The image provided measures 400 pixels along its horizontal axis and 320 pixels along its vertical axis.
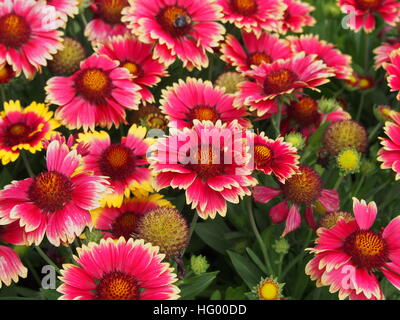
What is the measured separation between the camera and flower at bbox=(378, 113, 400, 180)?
149 cm

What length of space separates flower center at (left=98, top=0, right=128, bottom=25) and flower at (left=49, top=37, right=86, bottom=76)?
0.24 meters

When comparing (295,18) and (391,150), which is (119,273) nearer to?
(391,150)

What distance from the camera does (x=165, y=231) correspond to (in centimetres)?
127

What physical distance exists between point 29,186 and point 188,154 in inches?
16.0

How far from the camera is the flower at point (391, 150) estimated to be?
4.89 ft

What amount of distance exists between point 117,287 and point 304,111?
3.19 ft

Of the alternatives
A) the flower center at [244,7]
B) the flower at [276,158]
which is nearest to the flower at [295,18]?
the flower center at [244,7]

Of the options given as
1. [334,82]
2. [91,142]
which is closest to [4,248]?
[91,142]

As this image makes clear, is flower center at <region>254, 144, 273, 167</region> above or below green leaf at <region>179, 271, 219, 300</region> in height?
above

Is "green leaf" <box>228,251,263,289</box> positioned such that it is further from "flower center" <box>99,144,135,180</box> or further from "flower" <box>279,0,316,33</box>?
"flower" <box>279,0,316,33</box>

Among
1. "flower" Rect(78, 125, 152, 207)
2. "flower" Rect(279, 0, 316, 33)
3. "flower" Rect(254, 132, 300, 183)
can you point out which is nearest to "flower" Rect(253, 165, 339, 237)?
"flower" Rect(254, 132, 300, 183)

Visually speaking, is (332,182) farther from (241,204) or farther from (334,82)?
(334,82)

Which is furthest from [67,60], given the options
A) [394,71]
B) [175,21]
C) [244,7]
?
[394,71]

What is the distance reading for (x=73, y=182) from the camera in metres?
1.34
